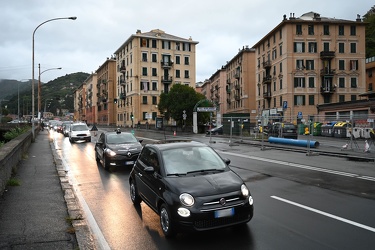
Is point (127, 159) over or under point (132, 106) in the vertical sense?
under

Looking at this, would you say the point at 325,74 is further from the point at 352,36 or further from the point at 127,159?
the point at 127,159

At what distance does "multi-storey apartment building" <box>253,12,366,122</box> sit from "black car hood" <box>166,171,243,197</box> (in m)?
51.1

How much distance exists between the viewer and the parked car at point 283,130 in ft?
70.7

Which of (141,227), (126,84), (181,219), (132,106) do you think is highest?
(126,84)

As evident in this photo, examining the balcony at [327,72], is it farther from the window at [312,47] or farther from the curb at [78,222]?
the curb at [78,222]

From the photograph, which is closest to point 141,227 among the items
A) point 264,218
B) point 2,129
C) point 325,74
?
point 264,218

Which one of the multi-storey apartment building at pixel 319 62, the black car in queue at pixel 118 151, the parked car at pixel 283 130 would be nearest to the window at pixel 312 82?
the multi-storey apartment building at pixel 319 62

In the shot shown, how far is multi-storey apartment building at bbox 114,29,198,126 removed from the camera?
246ft

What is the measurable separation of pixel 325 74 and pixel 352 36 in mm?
8137

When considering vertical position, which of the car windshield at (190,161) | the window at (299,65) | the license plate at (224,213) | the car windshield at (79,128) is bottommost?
the license plate at (224,213)

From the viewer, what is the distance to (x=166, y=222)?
17.6 ft

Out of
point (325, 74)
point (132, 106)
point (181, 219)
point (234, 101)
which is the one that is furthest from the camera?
point (234, 101)

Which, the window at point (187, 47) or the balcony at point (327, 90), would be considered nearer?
the balcony at point (327, 90)

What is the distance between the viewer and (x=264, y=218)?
6184 millimetres
